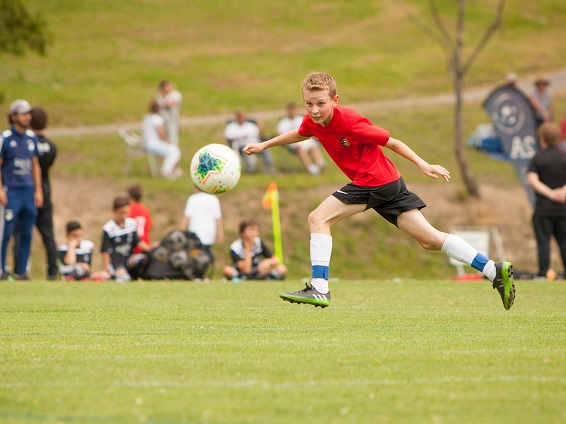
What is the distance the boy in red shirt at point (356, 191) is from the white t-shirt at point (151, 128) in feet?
47.5

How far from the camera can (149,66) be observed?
3834 cm

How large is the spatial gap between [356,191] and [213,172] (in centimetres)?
159

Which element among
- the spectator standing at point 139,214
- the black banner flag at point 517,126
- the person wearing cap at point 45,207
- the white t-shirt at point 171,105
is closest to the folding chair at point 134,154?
the white t-shirt at point 171,105

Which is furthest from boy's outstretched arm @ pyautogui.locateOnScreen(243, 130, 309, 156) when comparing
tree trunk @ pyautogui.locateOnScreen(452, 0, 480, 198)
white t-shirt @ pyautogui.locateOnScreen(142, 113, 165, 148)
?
tree trunk @ pyautogui.locateOnScreen(452, 0, 480, 198)

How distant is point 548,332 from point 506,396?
2.63m

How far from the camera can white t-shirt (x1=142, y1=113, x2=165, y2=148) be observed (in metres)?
23.2

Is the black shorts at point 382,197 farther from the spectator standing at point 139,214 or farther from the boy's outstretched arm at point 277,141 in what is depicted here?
the spectator standing at point 139,214

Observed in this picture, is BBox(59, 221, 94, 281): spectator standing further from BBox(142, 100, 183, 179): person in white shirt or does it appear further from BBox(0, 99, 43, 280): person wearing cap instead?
BBox(142, 100, 183, 179): person in white shirt

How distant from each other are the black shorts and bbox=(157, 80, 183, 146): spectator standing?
15344mm

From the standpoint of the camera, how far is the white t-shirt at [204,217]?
16359 millimetres

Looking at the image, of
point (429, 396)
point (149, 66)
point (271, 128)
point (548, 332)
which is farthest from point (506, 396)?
point (149, 66)

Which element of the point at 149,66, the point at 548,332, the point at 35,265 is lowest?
the point at 35,265

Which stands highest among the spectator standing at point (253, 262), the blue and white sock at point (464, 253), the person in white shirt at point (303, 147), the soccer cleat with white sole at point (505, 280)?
the person in white shirt at point (303, 147)

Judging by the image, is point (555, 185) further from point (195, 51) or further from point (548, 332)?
point (195, 51)
